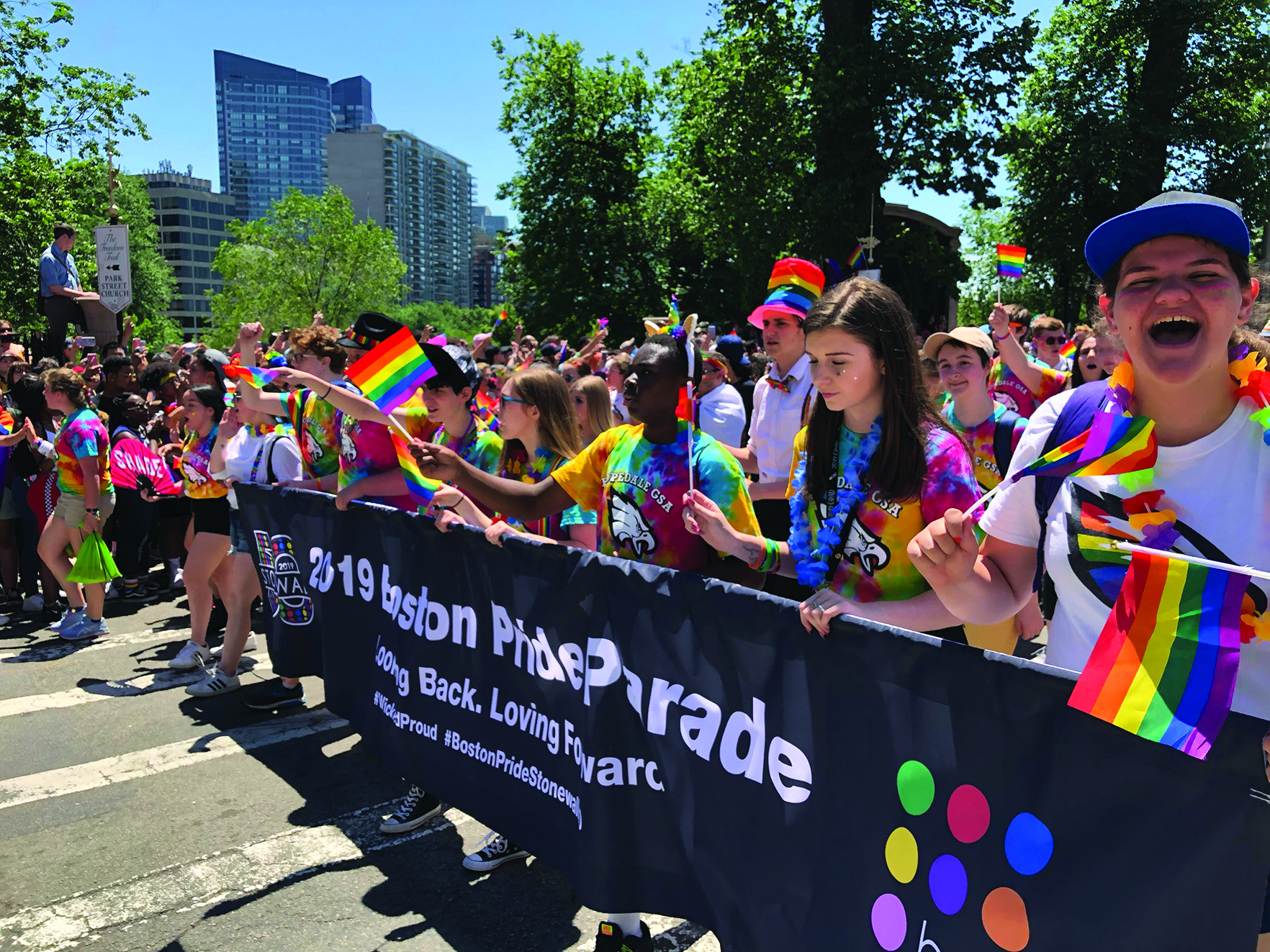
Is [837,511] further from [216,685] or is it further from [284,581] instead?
[216,685]

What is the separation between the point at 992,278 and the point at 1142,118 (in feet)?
58.1

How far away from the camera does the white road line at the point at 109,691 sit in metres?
6.05

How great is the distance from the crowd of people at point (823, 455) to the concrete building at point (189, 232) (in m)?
168

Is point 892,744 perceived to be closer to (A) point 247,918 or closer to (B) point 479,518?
(B) point 479,518

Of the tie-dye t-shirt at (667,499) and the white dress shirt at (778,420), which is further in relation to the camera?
the white dress shirt at (778,420)

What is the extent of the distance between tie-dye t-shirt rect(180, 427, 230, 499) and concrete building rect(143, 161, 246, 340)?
549ft

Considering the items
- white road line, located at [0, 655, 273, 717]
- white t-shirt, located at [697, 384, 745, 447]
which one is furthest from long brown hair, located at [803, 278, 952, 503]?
white road line, located at [0, 655, 273, 717]

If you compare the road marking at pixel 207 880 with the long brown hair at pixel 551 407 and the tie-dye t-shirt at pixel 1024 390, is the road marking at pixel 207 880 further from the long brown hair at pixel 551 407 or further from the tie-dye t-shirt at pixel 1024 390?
the tie-dye t-shirt at pixel 1024 390

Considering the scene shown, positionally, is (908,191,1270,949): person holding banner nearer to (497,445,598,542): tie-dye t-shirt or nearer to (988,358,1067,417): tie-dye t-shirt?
(497,445,598,542): tie-dye t-shirt

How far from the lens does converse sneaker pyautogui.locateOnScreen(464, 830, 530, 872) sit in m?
3.92

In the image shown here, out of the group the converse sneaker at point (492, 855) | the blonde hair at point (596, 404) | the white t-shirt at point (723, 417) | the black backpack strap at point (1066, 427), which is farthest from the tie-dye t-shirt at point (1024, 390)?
the black backpack strap at point (1066, 427)

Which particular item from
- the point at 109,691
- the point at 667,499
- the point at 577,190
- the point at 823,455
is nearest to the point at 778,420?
the point at 667,499

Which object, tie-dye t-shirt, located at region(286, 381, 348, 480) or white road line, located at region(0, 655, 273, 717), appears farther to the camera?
white road line, located at region(0, 655, 273, 717)

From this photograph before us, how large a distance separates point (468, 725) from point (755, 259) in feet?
Result: 57.0
